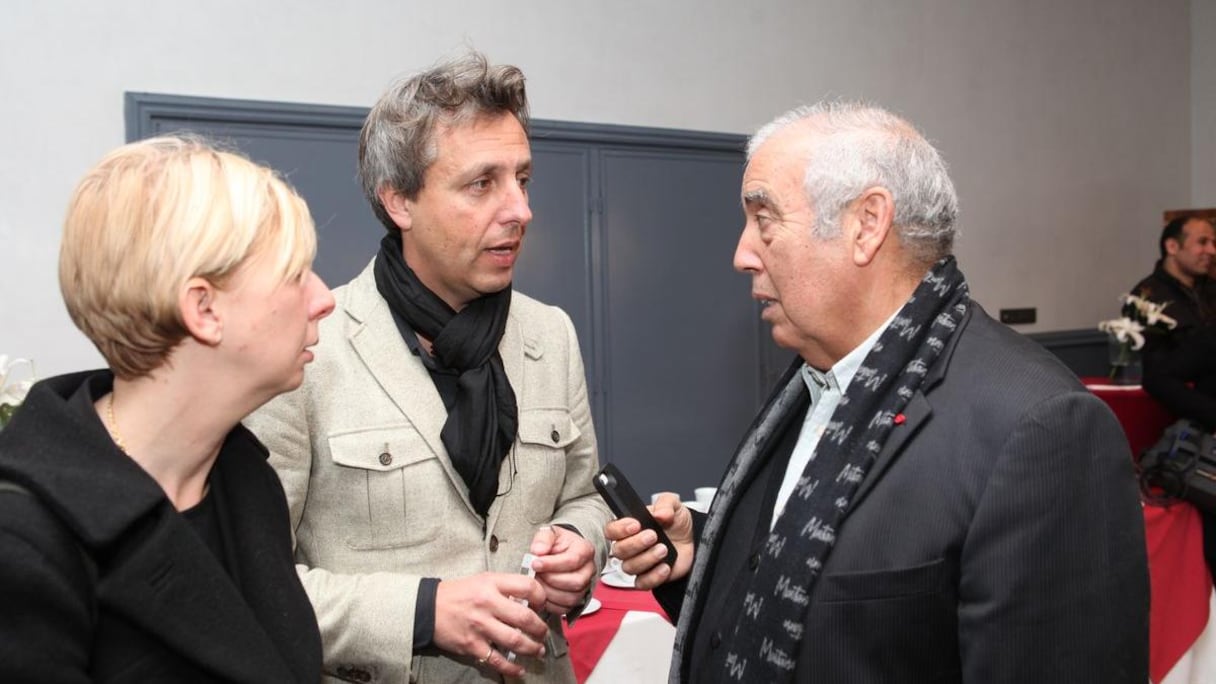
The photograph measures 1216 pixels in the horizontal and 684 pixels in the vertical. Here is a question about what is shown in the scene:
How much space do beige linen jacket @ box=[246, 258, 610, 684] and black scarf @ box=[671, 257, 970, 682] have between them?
42 cm

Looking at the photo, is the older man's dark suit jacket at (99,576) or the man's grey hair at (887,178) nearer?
the older man's dark suit jacket at (99,576)

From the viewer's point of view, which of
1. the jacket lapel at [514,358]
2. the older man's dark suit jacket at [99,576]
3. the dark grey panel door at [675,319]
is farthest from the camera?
the dark grey panel door at [675,319]

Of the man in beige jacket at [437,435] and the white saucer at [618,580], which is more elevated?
the man in beige jacket at [437,435]

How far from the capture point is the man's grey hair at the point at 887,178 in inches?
50.8

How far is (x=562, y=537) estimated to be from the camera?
1.46 m

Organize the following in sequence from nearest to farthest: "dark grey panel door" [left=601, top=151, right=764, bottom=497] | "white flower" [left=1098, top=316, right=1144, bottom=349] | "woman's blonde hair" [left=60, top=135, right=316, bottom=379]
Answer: "woman's blonde hair" [left=60, top=135, right=316, bottom=379]
"dark grey panel door" [left=601, top=151, right=764, bottom=497]
"white flower" [left=1098, top=316, right=1144, bottom=349]

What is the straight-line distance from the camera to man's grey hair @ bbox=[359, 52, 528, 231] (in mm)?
1518

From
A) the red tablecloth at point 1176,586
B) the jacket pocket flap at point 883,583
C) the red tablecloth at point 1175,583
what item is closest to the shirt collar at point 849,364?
the jacket pocket flap at point 883,583

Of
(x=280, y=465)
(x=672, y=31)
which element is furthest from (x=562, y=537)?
(x=672, y=31)

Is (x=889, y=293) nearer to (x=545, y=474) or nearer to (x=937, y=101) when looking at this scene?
(x=545, y=474)

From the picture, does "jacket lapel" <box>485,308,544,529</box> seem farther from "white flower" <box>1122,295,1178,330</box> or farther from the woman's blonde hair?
"white flower" <box>1122,295,1178,330</box>

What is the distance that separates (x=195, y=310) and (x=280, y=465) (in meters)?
0.50

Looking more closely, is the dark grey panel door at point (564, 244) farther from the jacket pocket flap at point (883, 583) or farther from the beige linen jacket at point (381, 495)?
the jacket pocket flap at point (883, 583)

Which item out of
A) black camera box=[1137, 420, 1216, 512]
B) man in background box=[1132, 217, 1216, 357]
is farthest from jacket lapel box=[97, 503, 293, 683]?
man in background box=[1132, 217, 1216, 357]
